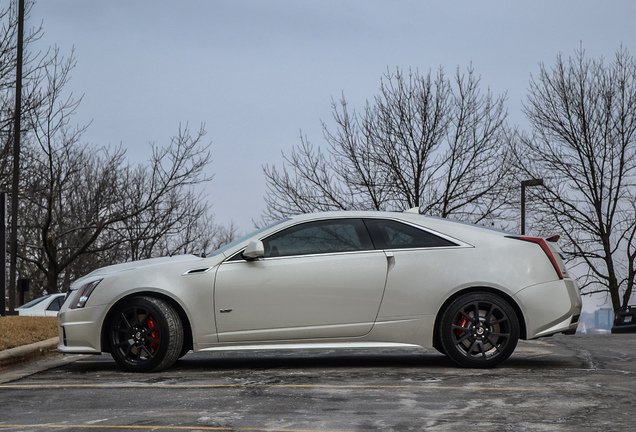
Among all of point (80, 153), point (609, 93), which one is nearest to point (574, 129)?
point (609, 93)

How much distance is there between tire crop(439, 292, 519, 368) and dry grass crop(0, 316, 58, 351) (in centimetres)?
470

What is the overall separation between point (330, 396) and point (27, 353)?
4.39 meters

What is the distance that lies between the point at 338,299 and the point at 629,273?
27.3m

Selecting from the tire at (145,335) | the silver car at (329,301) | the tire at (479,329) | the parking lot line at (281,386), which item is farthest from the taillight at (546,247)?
the tire at (145,335)

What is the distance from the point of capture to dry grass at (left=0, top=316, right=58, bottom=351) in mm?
9719

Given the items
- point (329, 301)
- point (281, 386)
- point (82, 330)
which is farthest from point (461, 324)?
point (82, 330)

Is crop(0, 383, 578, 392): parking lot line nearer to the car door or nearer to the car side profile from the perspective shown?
the car door

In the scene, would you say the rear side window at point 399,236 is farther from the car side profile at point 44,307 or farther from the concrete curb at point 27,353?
the car side profile at point 44,307

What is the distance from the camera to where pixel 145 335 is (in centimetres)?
772

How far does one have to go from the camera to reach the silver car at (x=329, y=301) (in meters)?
7.64

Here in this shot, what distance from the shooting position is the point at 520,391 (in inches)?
247

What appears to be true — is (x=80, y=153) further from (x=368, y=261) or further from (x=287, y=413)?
(x=287, y=413)

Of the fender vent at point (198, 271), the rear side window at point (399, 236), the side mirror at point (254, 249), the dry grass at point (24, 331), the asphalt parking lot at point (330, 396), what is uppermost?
the rear side window at point (399, 236)

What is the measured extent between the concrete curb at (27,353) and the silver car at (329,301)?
1152 mm
